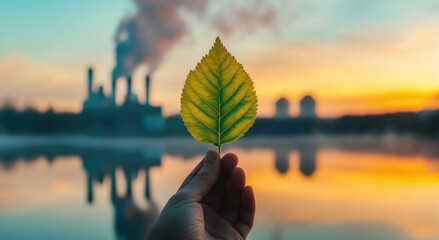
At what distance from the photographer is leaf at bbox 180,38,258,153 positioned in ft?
5.25

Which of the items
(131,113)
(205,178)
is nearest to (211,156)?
(205,178)

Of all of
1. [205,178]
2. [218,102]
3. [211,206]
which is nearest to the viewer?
[218,102]

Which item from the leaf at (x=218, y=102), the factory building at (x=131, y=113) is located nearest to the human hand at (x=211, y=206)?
the leaf at (x=218, y=102)

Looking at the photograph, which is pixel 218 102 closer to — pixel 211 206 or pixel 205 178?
pixel 205 178

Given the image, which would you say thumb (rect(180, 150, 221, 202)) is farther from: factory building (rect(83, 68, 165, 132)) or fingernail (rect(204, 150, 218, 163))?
factory building (rect(83, 68, 165, 132))

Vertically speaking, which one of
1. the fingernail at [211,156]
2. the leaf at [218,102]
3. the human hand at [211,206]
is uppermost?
the leaf at [218,102]

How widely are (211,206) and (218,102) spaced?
0.73 m

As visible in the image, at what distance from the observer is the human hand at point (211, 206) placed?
5.67 ft

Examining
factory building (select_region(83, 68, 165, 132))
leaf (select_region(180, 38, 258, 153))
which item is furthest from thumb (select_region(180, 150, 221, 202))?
factory building (select_region(83, 68, 165, 132))

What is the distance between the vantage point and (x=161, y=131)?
44469 mm

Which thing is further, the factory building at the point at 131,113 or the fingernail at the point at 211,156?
the factory building at the point at 131,113

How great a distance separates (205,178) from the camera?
186 cm

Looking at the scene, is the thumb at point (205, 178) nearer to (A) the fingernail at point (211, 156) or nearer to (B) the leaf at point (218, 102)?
(A) the fingernail at point (211, 156)

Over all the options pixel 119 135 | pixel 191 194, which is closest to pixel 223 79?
pixel 191 194
